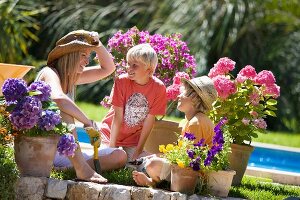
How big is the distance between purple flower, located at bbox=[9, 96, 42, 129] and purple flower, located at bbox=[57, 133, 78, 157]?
23cm

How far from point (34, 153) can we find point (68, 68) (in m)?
0.80

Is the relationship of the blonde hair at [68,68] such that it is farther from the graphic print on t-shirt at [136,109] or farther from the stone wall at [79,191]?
the stone wall at [79,191]

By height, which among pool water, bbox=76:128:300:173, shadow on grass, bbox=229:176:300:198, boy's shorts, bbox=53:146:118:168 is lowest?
pool water, bbox=76:128:300:173

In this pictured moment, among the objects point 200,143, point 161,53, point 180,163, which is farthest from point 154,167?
point 161,53

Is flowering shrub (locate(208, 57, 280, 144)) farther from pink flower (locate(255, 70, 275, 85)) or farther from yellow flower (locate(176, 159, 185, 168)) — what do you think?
yellow flower (locate(176, 159, 185, 168))

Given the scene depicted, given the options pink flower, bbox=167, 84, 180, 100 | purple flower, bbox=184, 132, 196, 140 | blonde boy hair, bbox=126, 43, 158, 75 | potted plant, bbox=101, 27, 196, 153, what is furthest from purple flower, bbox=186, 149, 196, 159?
potted plant, bbox=101, 27, 196, 153

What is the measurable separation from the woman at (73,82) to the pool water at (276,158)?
4.60 metres

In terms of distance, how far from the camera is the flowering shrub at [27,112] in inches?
206

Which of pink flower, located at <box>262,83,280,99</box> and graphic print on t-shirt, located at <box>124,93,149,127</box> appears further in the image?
pink flower, located at <box>262,83,280,99</box>

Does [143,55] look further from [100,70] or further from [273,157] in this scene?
[273,157]

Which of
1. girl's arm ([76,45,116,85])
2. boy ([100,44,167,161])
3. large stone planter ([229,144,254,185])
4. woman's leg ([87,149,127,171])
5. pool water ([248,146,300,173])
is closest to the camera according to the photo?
woman's leg ([87,149,127,171])

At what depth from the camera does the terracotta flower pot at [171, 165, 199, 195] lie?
5395mm

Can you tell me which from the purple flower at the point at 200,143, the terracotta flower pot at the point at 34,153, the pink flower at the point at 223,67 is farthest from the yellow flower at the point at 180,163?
the pink flower at the point at 223,67

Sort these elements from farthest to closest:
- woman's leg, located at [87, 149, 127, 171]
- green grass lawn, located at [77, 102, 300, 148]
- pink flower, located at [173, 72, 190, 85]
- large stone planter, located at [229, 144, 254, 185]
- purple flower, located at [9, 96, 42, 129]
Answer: green grass lawn, located at [77, 102, 300, 148], pink flower, located at [173, 72, 190, 85], large stone planter, located at [229, 144, 254, 185], woman's leg, located at [87, 149, 127, 171], purple flower, located at [9, 96, 42, 129]
